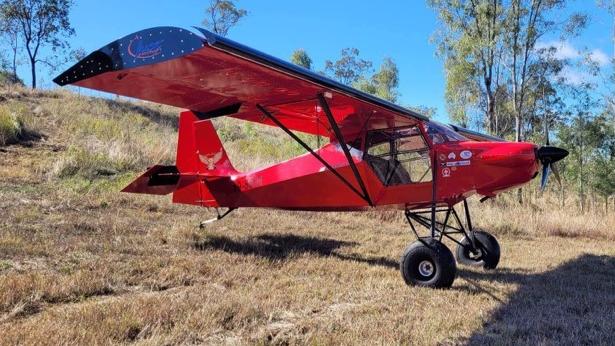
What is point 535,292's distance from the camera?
5219mm

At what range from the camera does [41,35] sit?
31969 mm

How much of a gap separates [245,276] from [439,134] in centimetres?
330

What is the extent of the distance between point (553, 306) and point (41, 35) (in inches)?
1419

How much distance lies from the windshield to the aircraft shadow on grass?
1.87m

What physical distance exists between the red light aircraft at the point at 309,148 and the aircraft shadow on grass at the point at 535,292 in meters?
0.68

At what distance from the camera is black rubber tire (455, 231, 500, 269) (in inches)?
277

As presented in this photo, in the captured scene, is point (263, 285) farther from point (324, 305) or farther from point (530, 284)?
point (530, 284)

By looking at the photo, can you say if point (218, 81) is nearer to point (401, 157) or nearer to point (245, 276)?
point (245, 276)

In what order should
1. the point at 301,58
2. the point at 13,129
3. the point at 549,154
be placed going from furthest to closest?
the point at 301,58, the point at 13,129, the point at 549,154

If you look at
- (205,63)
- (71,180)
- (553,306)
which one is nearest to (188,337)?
(205,63)

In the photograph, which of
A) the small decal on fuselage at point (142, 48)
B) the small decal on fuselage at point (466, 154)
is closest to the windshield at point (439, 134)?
the small decal on fuselage at point (466, 154)

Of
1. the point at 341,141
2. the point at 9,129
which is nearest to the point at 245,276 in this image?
the point at 341,141

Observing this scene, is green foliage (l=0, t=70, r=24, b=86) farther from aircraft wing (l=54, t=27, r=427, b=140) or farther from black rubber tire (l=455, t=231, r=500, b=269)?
black rubber tire (l=455, t=231, r=500, b=269)

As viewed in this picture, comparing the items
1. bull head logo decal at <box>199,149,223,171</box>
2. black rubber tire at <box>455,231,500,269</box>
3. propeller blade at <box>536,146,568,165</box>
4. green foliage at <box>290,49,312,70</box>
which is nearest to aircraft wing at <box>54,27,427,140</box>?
bull head logo decal at <box>199,149,223,171</box>
